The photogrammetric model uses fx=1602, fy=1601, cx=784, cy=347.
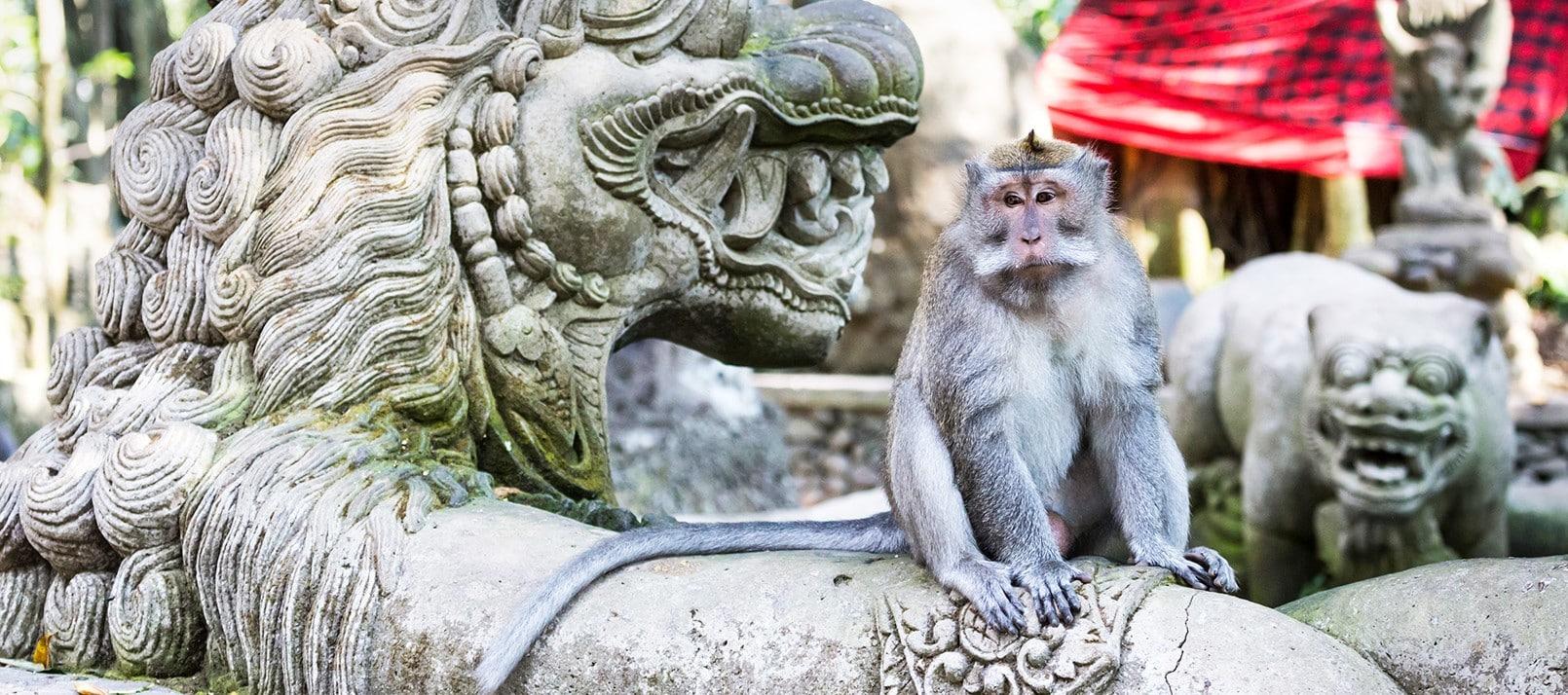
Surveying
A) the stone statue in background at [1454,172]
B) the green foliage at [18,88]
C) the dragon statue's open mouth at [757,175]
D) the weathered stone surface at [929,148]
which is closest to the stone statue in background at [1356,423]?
the stone statue in background at [1454,172]

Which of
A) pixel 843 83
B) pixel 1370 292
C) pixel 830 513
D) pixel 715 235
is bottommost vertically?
pixel 830 513

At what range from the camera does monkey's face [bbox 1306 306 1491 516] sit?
6312 mm

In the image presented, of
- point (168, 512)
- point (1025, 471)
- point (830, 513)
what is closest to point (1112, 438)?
point (1025, 471)

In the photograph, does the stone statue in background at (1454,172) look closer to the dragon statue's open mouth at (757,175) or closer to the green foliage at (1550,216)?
the green foliage at (1550,216)

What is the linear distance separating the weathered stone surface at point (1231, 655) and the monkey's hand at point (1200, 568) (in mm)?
352

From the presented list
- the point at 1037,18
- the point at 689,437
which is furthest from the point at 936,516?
the point at 1037,18

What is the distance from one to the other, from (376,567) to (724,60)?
4.58ft

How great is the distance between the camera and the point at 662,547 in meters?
2.94

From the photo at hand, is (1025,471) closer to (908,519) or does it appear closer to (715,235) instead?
(908,519)

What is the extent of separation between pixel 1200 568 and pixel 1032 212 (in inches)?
29.3

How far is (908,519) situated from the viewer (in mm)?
3047

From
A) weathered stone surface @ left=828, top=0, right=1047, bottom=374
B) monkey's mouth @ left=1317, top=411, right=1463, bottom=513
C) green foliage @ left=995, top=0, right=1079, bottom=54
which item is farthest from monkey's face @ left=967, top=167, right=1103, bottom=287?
green foliage @ left=995, top=0, right=1079, bottom=54

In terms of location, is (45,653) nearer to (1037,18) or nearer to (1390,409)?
(1390,409)

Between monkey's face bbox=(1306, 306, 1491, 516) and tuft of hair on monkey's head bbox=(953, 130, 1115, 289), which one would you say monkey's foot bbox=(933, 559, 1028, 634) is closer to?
tuft of hair on monkey's head bbox=(953, 130, 1115, 289)
